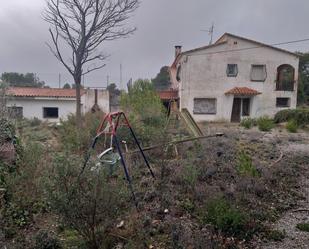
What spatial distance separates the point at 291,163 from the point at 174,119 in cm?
411

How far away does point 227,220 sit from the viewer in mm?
3896

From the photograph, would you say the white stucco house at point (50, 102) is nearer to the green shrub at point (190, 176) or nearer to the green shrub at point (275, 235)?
the green shrub at point (190, 176)

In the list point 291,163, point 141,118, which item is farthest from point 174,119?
point 291,163

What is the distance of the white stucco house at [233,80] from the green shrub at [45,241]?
2053cm

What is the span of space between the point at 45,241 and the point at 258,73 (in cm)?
2388

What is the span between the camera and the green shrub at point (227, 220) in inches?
153

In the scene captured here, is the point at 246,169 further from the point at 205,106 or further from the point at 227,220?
the point at 205,106

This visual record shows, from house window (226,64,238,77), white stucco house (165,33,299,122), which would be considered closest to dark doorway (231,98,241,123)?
white stucco house (165,33,299,122)

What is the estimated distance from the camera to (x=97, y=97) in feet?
87.5

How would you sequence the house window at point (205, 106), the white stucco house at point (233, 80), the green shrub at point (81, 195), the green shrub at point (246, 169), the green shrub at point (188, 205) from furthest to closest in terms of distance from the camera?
the house window at point (205, 106) → the white stucco house at point (233, 80) → the green shrub at point (246, 169) → the green shrub at point (188, 205) → the green shrub at point (81, 195)

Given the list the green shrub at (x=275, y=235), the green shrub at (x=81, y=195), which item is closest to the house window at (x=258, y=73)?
the green shrub at (x=275, y=235)

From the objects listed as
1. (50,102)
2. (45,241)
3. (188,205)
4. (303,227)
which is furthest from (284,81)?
(45,241)

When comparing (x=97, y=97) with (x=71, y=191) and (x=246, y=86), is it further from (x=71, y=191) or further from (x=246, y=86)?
(x=71, y=191)

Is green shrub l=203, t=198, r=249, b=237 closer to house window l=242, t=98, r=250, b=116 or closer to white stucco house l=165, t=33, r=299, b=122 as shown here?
white stucco house l=165, t=33, r=299, b=122
